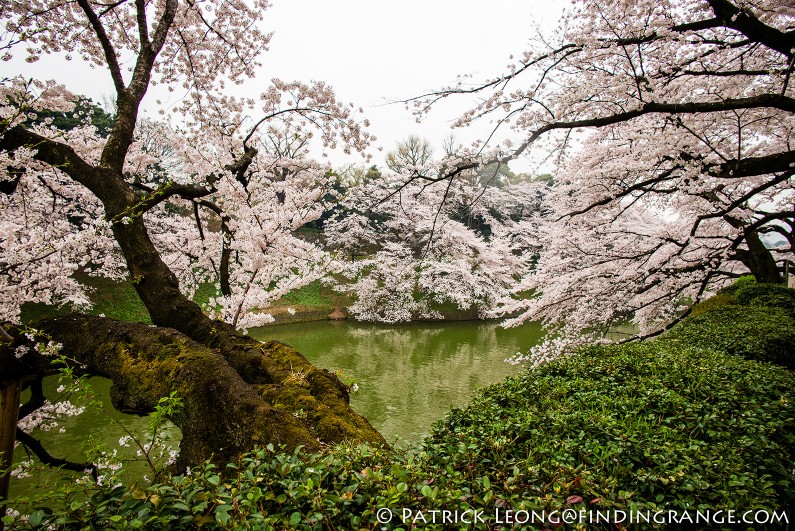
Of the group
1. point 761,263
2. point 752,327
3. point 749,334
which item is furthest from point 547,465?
point 761,263

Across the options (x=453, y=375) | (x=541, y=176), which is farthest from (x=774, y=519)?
(x=541, y=176)

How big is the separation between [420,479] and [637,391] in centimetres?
239

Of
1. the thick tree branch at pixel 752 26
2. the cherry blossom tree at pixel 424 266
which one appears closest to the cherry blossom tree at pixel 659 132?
the thick tree branch at pixel 752 26

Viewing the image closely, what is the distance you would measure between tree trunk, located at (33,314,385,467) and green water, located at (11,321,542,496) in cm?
33

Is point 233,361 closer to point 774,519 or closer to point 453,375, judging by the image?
point 774,519

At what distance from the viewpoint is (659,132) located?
222 inches

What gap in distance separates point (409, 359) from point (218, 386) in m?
10.3

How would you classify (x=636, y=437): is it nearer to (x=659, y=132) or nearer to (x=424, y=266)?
(x=659, y=132)

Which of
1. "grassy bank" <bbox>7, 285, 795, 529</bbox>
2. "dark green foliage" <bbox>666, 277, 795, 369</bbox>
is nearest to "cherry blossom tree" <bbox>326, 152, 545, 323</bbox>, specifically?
"dark green foliage" <bbox>666, 277, 795, 369</bbox>

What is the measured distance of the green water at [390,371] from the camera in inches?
243

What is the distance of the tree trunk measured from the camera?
2199 millimetres

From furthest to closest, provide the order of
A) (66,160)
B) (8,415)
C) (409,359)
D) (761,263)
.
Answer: (409,359) < (761,263) < (66,160) < (8,415)

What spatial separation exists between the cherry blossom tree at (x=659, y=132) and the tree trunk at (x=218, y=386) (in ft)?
8.49

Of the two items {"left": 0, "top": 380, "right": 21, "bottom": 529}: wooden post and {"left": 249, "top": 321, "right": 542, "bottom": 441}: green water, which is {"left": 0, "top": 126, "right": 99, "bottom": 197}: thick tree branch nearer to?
{"left": 0, "top": 380, "right": 21, "bottom": 529}: wooden post
